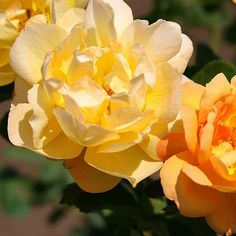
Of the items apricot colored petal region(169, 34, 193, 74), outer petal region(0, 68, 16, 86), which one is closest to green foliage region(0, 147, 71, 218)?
outer petal region(0, 68, 16, 86)

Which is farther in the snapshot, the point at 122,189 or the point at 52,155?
the point at 122,189

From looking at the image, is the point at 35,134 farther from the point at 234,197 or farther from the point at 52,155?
the point at 234,197

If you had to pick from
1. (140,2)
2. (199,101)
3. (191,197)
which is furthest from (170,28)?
(140,2)

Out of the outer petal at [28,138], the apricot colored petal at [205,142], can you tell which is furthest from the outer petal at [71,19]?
the apricot colored petal at [205,142]

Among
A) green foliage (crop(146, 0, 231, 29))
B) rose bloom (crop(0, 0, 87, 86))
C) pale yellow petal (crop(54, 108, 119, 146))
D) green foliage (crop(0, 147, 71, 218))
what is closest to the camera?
pale yellow petal (crop(54, 108, 119, 146))

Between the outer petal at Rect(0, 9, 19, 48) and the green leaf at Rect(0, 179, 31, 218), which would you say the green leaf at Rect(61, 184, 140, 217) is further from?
the green leaf at Rect(0, 179, 31, 218)
